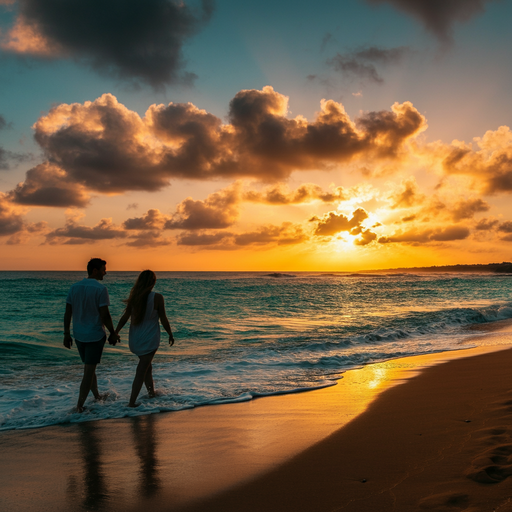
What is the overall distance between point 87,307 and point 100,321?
0.86 feet

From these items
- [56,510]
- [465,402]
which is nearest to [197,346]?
[465,402]

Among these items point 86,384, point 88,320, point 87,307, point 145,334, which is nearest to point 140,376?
point 145,334

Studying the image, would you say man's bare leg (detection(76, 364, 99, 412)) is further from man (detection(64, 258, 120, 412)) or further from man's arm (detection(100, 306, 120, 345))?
man's arm (detection(100, 306, 120, 345))

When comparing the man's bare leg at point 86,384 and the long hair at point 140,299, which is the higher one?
the long hair at point 140,299

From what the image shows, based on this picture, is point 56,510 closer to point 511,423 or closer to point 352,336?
point 511,423

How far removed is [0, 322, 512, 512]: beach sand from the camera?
276 cm

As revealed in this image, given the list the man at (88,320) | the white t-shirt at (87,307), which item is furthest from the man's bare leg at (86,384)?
the white t-shirt at (87,307)

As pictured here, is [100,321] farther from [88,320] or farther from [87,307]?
[87,307]

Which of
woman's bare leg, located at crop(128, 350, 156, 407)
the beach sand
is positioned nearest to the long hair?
woman's bare leg, located at crop(128, 350, 156, 407)

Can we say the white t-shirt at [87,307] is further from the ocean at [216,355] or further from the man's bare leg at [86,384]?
the ocean at [216,355]

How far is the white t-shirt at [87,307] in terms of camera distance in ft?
17.7

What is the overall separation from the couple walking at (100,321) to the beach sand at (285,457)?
84cm

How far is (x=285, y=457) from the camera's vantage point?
11.6ft

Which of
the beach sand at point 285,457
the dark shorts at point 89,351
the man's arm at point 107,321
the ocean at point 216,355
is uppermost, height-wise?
the man's arm at point 107,321
